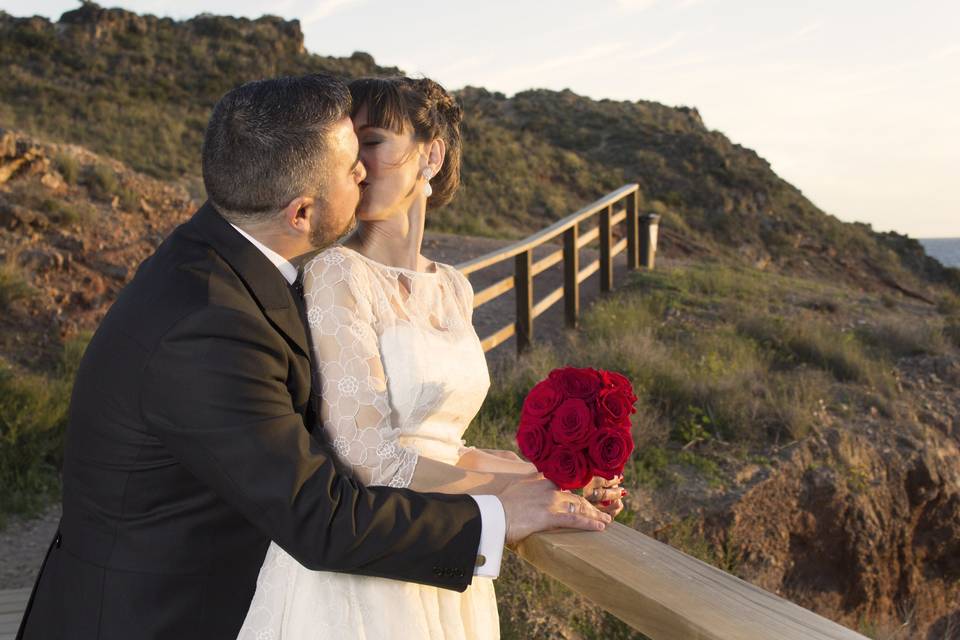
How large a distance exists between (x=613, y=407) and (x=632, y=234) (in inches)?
369

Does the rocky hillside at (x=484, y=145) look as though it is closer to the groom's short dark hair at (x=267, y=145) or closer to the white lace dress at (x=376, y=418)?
the white lace dress at (x=376, y=418)

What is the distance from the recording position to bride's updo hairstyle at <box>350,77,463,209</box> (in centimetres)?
201

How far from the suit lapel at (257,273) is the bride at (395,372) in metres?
0.10

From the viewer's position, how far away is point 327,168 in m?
1.67

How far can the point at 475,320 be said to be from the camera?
8.89 m

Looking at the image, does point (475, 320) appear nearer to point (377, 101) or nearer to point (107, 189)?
point (107, 189)

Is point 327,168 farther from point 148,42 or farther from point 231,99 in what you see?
point 148,42

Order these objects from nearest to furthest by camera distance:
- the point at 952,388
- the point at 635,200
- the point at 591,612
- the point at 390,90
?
the point at 390,90
the point at 591,612
the point at 952,388
the point at 635,200

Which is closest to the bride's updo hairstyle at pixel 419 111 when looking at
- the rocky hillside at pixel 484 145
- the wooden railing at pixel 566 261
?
the wooden railing at pixel 566 261

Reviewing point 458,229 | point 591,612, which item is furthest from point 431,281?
point 458,229

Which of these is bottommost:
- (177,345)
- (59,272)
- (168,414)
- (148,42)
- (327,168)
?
(59,272)

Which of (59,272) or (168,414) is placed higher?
(168,414)

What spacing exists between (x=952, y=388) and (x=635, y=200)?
4.72 metres

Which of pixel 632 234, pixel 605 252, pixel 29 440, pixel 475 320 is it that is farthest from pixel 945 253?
pixel 29 440
